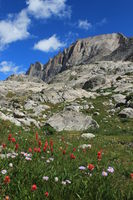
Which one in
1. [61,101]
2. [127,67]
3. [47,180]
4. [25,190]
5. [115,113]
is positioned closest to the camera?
[25,190]

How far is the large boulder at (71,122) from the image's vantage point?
23844mm

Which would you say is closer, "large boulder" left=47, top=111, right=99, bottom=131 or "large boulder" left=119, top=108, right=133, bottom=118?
"large boulder" left=47, top=111, right=99, bottom=131

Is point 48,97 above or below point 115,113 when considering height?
above

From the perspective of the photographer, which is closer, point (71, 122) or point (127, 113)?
point (71, 122)

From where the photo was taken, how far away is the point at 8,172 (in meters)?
5.09

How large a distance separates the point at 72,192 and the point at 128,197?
0.97 m

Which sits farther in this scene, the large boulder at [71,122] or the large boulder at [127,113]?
the large boulder at [127,113]

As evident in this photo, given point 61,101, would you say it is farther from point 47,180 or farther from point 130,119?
point 47,180

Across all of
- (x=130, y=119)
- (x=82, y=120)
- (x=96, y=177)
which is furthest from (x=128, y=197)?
(x=130, y=119)

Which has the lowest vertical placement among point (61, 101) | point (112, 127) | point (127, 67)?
point (112, 127)

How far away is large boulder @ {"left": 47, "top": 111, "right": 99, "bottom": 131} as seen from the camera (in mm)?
23844

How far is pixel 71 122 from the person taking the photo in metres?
24.7

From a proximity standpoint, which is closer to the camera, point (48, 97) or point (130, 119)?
point (130, 119)

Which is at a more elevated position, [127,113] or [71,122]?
[127,113]
